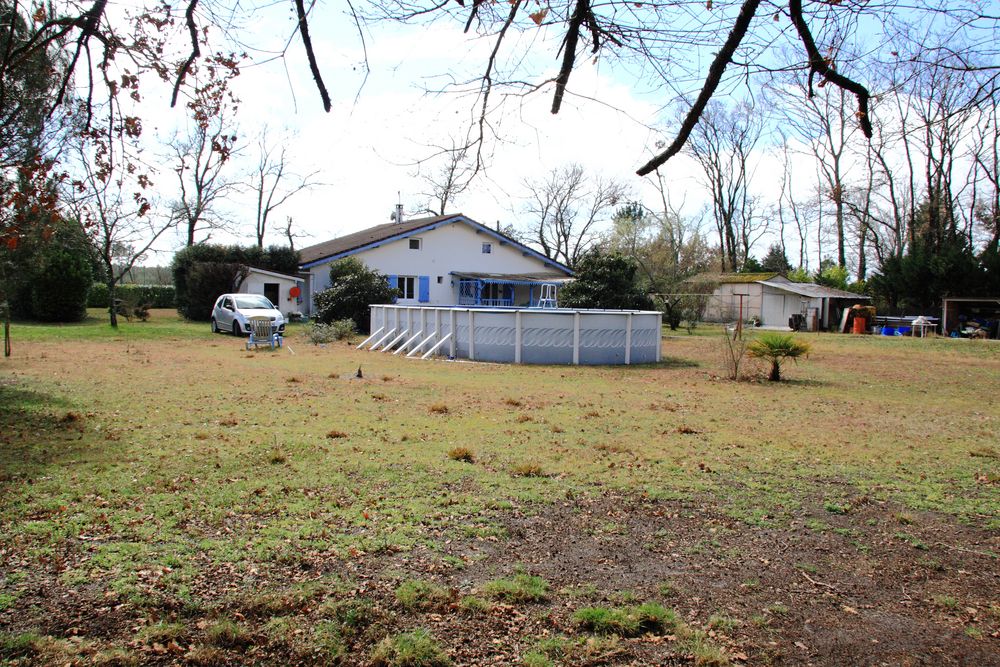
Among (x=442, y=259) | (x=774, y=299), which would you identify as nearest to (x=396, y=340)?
(x=442, y=259)

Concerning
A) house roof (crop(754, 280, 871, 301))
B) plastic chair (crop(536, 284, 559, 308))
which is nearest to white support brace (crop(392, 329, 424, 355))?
plastic chair (crop(536, 284, 559, 308))

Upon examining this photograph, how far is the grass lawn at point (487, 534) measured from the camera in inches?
138

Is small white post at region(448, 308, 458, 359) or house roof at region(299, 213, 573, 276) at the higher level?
house roof at region(299, 213, 573, 276)

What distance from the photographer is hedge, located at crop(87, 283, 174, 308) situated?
147 feet

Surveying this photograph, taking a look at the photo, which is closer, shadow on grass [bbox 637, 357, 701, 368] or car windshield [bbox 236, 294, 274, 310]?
shadow on grass [bbox 637, 357, 701, 368]

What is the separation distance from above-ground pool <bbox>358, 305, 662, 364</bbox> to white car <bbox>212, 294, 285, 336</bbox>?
9.58m

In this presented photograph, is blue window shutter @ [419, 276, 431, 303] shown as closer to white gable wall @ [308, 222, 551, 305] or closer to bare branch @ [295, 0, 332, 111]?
white gable wall @ [308, 222, 551, 305]

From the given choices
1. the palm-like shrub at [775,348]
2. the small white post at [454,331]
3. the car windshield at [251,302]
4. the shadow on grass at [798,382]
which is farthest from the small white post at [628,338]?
the car windshield at [251,302]

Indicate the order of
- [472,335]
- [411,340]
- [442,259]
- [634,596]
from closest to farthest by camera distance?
1. [634,596]
2. [472,335]
3. [411,340]
4. [442,259]

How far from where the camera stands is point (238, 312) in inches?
1091

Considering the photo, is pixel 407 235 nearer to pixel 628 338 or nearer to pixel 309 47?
pixel 628 338

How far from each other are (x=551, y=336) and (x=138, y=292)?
108 ft

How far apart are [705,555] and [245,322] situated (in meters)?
25.2

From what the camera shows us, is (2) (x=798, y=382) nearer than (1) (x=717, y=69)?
No
